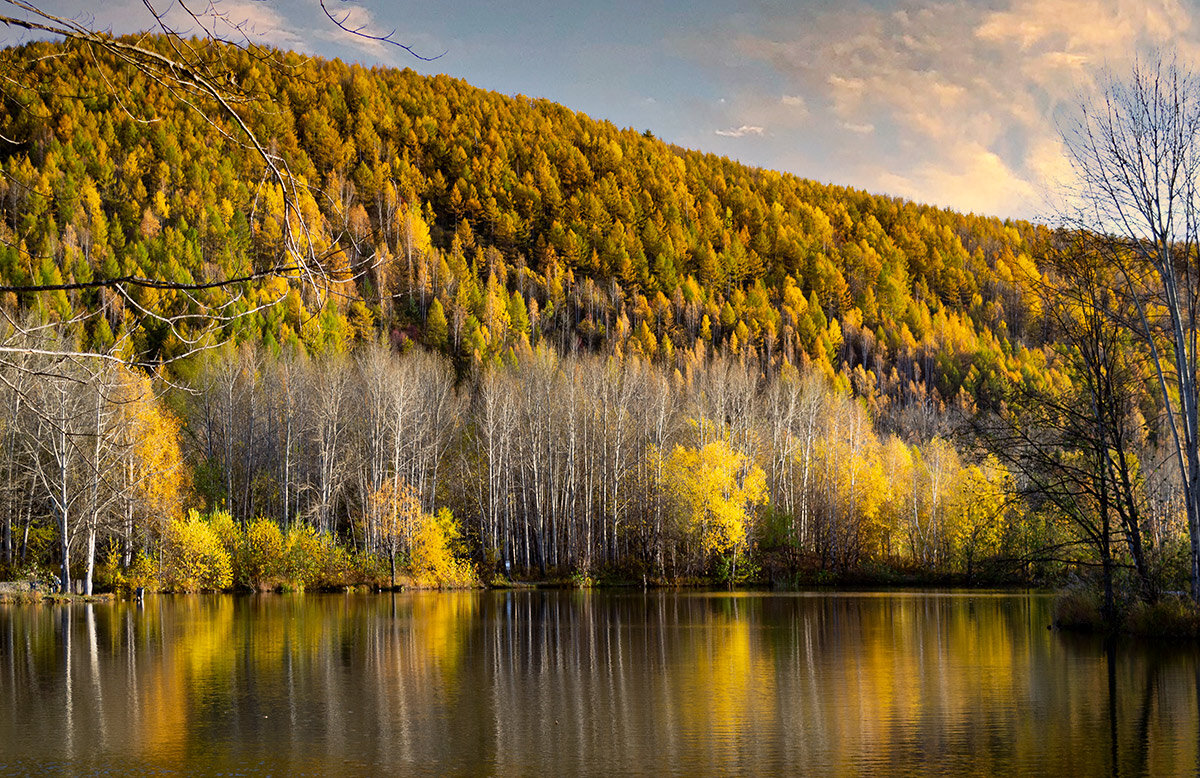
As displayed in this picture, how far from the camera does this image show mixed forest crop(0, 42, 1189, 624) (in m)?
24.6

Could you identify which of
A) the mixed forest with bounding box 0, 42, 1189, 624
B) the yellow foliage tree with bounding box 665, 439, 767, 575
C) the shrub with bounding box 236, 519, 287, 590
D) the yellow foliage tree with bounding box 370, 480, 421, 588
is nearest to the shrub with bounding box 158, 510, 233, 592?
the mixed forest with bounding box 0, 42, 1189, 624

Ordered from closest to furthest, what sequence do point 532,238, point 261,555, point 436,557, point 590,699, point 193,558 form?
1. point 590,699
2. point 193,558
3. point 261,555
4. point 436,557
5. point 532,238

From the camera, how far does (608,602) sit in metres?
43.4

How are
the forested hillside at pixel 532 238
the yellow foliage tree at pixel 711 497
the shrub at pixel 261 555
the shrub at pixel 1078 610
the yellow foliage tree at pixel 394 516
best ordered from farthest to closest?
the forested hillside at pixel 532 238
the yellow foliage tree at pixel 711 497
the yellow foliage tree at pixel 394 516
the shrub at pixel 261 555
the shrub at pixel 1078 610

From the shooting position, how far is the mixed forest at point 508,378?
80.6 feet

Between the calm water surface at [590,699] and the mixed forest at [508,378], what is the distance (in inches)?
172

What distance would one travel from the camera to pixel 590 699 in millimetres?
17250

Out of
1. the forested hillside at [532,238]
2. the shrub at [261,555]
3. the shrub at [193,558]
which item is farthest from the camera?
the forested hillside at [532,238]

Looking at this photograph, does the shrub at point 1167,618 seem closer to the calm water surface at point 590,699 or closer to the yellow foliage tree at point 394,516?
the calm water surface at point 590,699


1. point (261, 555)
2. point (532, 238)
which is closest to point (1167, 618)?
point (261, 555)

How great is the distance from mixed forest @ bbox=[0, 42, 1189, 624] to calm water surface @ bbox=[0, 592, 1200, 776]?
437cm

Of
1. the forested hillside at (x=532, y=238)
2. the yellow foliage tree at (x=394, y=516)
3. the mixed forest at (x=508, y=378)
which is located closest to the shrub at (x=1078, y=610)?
the mixed forest at (x=508, y=378)

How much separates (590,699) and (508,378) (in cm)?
5218

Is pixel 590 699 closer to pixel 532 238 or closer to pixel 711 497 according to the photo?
pixel 711 497
